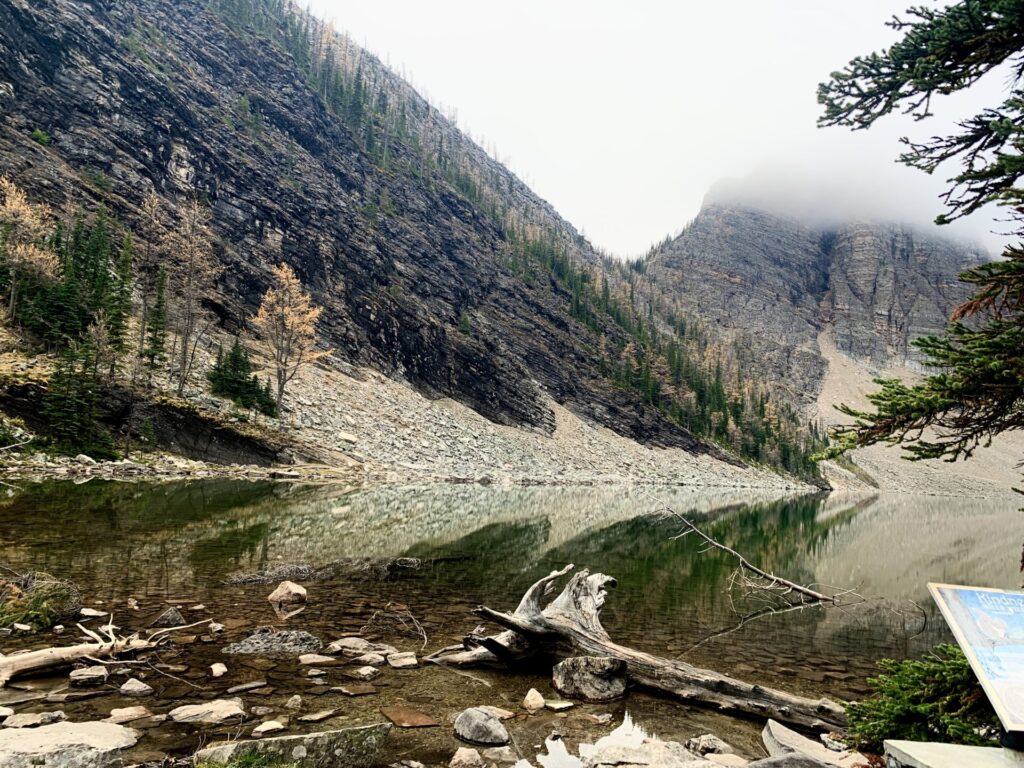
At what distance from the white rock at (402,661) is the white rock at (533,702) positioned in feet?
6.76

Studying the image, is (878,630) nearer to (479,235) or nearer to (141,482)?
(141,482)

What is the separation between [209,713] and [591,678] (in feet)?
17.4

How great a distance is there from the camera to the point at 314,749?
16.9 feet

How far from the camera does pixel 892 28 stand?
6.58 m

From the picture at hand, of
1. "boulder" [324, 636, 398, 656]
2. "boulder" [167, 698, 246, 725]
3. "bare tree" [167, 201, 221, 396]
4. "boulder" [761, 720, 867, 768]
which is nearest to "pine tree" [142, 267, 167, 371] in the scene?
"bare tree" [167, 201, 221, 396]

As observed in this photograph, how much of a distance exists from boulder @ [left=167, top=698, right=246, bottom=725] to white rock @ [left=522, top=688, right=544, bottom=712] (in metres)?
3.71

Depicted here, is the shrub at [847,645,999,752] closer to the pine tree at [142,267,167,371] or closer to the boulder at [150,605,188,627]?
the boulder at [150,605,188,627]

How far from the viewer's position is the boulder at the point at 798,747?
19.2 feet

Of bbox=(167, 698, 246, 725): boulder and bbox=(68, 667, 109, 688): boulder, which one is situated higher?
bbox=(167, 698, 246, 725): boulder

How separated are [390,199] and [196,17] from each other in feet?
154

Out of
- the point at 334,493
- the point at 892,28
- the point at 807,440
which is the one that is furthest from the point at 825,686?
the point at 807,440

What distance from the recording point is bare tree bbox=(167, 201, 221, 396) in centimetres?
4700

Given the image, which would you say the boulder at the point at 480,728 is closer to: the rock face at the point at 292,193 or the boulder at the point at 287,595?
the boulder at the point at 287,595

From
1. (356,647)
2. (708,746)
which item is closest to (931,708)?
(708,746)
